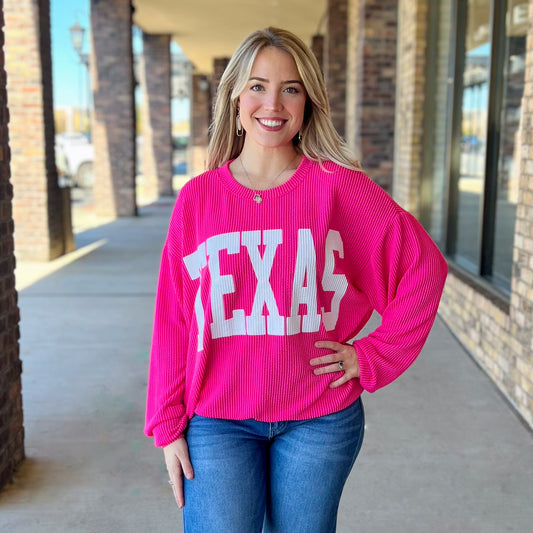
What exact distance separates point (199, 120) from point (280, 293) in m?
25.5

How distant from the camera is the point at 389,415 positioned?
399cm

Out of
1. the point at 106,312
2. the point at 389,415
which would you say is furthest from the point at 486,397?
the point at 106,312

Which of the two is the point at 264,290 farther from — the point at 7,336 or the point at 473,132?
the point at 473,132

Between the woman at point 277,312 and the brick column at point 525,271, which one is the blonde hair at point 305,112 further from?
the brick column at point 525,271

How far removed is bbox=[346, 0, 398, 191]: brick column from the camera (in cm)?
871

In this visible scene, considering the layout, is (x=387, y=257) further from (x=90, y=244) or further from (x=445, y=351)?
(x=90, y=244)

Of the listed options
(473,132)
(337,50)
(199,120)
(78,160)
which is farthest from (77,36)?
(473,132)

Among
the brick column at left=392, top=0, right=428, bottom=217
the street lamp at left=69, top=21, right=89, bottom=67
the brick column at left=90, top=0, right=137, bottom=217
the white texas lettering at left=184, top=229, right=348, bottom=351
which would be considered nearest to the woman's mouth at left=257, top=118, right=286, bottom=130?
the white texas lettering at left=184, top=229, right=348, bottom=351

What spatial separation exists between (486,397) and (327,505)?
2.79 m

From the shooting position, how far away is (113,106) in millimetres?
13797

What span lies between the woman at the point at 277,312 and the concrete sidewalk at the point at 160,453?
4.33 feet

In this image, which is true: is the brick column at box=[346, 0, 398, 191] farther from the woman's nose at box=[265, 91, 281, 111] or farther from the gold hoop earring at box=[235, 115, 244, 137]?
the woman's nose at box=[265, 91, 281, 111]

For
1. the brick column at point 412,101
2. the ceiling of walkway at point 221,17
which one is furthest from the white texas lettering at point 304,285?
the ceiling of walkway at point 221,17

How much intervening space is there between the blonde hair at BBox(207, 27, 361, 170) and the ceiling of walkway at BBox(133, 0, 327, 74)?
13.2m
